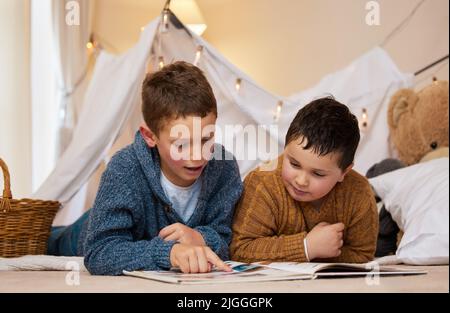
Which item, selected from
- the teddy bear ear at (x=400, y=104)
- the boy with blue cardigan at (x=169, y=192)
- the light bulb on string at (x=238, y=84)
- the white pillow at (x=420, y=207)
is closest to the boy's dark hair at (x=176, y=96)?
the boy with blue cardigan at (x=169, y=192)

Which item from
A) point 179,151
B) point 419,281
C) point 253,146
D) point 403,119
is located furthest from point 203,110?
point 403,119

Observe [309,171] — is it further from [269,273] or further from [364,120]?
[364,120]

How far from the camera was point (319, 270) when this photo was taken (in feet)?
2.56

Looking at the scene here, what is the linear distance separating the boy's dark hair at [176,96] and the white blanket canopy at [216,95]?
0.52m

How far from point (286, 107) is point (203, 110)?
754mm

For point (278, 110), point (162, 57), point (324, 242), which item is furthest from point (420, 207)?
point (162, 57)

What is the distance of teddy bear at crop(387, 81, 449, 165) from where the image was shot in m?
1.43

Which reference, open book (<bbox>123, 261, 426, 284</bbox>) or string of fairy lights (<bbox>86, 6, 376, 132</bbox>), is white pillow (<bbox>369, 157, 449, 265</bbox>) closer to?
open book (<bbox>123, 261, 426, 284</bbox>)

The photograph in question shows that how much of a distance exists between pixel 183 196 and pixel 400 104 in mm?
826

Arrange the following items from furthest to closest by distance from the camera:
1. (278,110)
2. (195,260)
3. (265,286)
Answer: (278,110) → (195,260) → (265,286)

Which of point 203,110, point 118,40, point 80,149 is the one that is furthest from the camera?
point 118,40

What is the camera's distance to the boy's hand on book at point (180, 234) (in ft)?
3.06

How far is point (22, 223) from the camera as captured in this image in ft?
4.21
